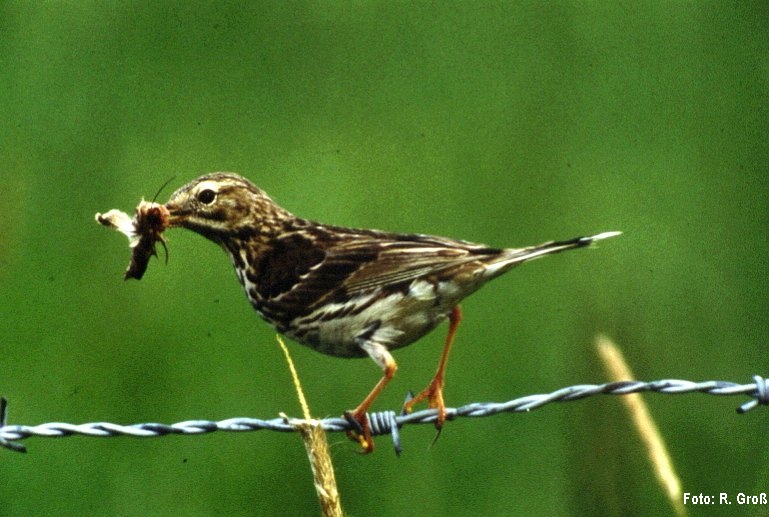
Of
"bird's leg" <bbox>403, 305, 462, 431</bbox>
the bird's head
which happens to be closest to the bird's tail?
"bird's leg" <bbox>403, 305, 462, 431</bbox>

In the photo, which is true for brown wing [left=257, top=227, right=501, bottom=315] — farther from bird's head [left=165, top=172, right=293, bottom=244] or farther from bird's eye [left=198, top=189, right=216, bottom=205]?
bird's eye [left=198, top=189, right=216, bottom=205]

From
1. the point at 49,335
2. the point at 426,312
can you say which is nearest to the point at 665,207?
the point at 426,312

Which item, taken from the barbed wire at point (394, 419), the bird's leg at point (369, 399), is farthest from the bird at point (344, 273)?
the barbed wire at point (394, 419)

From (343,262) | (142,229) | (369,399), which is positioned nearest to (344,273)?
(343,262)

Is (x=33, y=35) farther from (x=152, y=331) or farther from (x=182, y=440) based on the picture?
(x=182, y=440)

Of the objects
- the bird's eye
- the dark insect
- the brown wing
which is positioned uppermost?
the bird's eye

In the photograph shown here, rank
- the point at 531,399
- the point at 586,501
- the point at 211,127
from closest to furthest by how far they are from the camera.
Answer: the point at 531,399 < the point at 586,501 < the point at 211,127

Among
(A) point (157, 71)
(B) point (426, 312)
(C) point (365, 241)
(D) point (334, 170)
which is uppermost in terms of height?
(A) point (157, 71)
